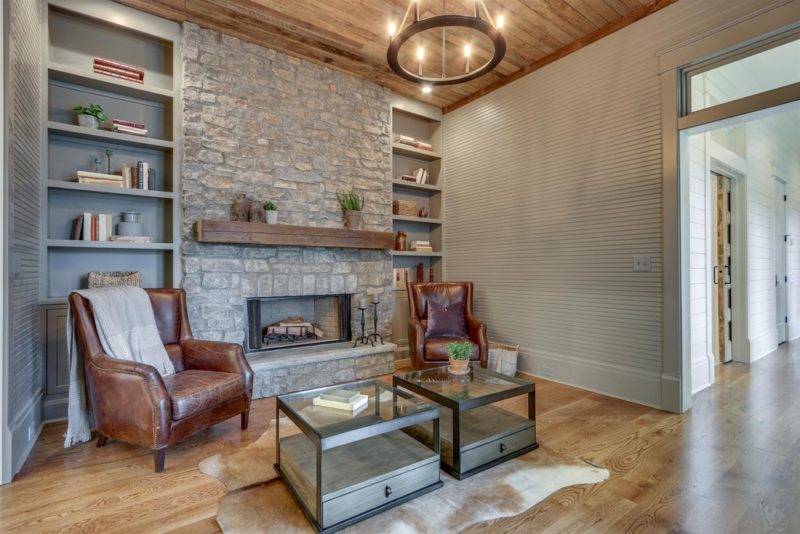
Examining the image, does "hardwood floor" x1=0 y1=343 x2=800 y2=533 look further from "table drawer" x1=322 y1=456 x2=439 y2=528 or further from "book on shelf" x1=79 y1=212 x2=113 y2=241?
"book on shelf" x1=79 y1=212 x2=113 y2=241

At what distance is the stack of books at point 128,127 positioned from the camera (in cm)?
319

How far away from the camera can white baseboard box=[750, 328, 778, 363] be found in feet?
14.8

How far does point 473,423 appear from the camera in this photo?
2400mm

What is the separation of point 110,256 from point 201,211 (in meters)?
0.80

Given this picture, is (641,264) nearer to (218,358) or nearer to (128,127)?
(218,358)

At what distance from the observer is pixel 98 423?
91.9 inches

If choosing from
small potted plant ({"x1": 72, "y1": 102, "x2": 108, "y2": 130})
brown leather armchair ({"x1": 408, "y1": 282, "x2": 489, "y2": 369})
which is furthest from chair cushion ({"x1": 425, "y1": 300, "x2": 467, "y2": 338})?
small potted plant ({"x1": 72, "y1": 102, "x2": 108, "y2": 130})

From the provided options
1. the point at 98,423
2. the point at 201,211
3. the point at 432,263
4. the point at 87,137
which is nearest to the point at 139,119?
the point at 87,137

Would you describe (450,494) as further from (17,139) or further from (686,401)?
(17,139)

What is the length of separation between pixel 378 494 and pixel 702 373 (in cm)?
334

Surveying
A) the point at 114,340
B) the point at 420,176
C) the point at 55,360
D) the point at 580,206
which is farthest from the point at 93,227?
the point at 580,206

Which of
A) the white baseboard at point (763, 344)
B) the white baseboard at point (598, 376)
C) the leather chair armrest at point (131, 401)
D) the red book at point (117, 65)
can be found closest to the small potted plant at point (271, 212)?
the red book at point (117, 65)

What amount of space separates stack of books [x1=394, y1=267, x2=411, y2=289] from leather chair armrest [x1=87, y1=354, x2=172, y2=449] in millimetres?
3077

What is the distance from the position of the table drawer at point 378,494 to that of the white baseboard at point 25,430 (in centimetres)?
180
